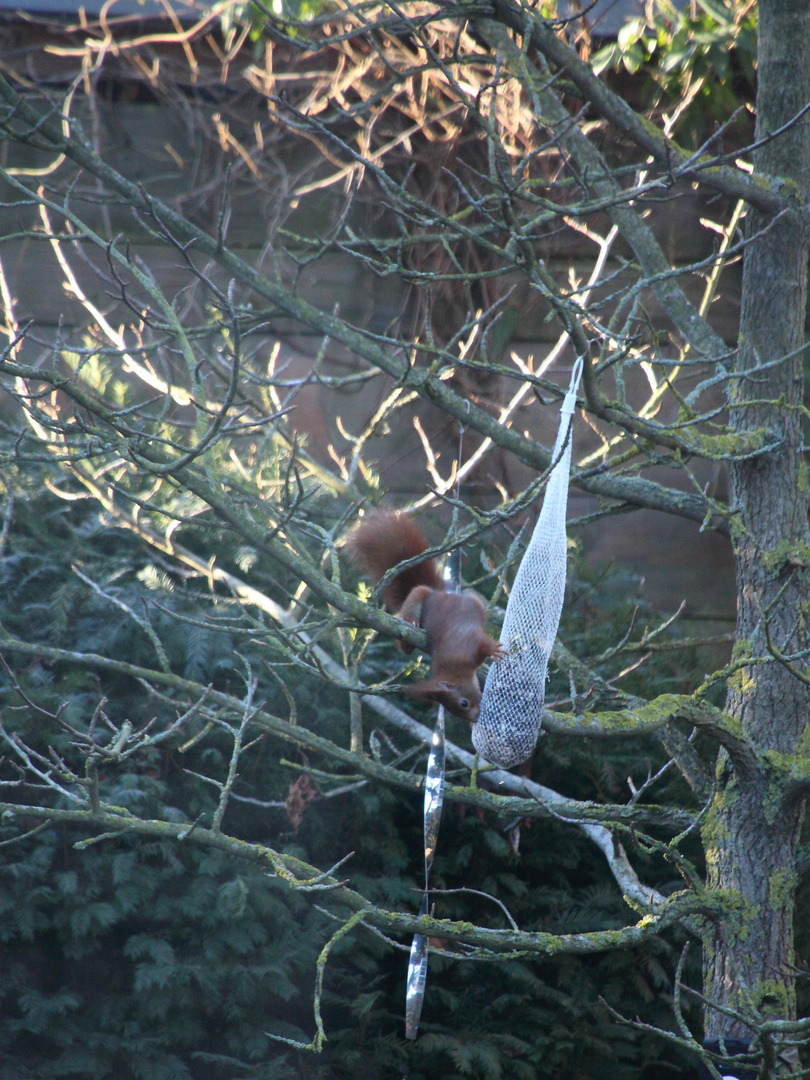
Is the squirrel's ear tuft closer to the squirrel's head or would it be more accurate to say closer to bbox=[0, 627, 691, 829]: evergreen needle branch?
the squirrel's head

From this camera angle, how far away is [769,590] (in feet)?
8.20

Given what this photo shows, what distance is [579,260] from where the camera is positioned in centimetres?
479

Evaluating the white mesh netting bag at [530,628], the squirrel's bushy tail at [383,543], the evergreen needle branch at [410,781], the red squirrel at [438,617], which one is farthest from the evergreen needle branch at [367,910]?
the squirrel's bushy tail at [383,543]

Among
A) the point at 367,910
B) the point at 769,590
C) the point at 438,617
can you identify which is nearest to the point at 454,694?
the point at 438,617

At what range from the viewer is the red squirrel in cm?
224

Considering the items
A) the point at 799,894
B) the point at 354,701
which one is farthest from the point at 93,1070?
the point at 799,894

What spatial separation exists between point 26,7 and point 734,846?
456 cm

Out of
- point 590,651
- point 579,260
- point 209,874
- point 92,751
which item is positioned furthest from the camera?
point 579,260

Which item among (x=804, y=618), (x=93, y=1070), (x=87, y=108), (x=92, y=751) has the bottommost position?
(x=93, y=1070)

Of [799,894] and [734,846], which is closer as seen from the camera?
[734,846]

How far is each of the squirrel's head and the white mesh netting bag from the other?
66 mm

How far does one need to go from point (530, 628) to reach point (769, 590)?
718 millimetres

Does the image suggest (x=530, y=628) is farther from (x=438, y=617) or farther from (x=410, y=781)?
(x=410, y=781)

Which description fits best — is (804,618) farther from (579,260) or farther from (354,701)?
(579,260)
